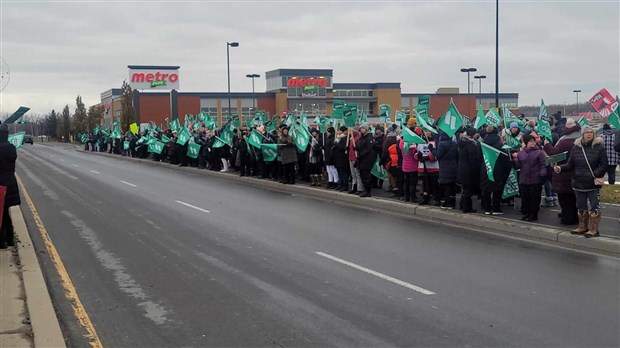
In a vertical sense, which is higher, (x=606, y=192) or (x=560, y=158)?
(x=560, y=158)

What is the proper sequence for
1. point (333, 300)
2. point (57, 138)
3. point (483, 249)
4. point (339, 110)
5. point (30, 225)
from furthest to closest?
point (57, 138) → point (339, 110) → point (30, 225) → point (483, 249) → point (333, 300)

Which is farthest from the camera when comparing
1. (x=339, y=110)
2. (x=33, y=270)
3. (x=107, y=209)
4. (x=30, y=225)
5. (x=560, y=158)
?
(x=339, y=110)

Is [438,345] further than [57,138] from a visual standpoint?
No

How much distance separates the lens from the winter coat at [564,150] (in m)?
11.3

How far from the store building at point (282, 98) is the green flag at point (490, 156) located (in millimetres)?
68774

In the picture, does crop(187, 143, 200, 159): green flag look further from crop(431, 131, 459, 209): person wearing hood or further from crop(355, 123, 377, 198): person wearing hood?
crop(431, 131, 459, 209): person wearing hood

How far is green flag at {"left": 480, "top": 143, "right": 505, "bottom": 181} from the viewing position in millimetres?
12773

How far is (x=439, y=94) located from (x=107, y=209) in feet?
281

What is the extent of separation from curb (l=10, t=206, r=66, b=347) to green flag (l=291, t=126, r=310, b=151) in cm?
1061

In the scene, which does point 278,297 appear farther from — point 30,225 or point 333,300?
point 30,225

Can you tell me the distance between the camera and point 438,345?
5.71 metres

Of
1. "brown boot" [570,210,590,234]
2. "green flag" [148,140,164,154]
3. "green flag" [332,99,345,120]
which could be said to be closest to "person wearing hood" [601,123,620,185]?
"brown boot" [570,210,590,234]

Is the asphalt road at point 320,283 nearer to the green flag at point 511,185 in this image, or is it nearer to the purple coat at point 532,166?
the purple coat at point 532,166

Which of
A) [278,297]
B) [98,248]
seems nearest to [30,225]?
[98,248]
